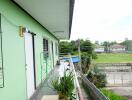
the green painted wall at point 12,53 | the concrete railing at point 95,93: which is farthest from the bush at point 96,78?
the green painted wall at point 12,53

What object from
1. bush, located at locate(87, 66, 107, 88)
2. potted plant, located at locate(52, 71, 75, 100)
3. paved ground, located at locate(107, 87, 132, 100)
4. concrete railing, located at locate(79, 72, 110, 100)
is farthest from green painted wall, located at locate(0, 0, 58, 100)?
paved ground, located at locate(107, 87, 132, 100)

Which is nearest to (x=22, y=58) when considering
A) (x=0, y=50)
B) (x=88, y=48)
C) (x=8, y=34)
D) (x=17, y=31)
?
(x=17, y=31)

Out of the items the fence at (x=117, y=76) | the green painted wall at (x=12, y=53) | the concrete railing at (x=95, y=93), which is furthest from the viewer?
the fence at (x=117, y=76)

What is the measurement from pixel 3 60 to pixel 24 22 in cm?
228

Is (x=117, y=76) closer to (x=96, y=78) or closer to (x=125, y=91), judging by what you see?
(x=125, y=91)

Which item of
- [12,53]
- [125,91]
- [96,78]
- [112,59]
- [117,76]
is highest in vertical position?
[12,53]

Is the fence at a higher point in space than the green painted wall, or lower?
lower

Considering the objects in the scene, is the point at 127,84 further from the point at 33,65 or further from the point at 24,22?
the point at 24,22

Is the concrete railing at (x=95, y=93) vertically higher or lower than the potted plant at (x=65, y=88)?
lower

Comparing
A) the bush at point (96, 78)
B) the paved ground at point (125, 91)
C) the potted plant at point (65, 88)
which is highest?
the potted plant at point (65, 88)

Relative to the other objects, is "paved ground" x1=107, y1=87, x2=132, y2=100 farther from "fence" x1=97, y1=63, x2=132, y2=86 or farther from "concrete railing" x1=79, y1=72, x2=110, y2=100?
"concrete railing" x1=79, y1=72, x2=110, y2=100

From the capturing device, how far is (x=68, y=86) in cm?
549

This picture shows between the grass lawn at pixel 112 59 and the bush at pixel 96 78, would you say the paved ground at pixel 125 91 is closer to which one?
the bush at pixel 96 78

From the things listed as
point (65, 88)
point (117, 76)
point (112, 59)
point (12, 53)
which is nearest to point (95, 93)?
point (65, 88)
